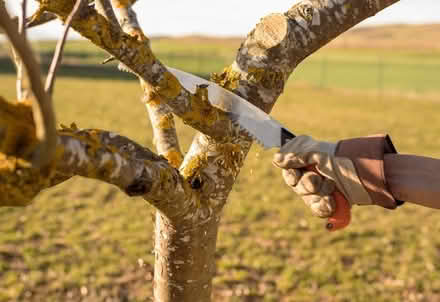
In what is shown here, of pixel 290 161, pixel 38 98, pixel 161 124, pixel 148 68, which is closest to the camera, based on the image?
pixel 38 98

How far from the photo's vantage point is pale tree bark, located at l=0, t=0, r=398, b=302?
5.35ft

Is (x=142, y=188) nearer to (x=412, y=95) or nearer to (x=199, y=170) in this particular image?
(x=199, y=170)

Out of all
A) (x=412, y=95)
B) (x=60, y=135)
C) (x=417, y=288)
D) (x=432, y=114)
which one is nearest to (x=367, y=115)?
(x=432, y=114)

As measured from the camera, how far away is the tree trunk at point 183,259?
2.25m

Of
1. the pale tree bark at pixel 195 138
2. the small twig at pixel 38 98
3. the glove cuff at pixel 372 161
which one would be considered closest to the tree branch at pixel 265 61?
the pale tree bark at pixel 195 138

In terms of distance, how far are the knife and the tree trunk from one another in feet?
1.66

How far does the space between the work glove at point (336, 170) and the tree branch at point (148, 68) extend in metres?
0.35

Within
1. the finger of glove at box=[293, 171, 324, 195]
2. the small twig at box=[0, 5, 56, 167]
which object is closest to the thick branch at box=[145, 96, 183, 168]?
the finger of glove at box=[293, 171, 324, 195]

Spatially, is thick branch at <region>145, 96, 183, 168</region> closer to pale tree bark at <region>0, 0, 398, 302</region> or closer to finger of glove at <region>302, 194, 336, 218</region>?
pale tree bark at <region>0, 0, 398, 302</region>

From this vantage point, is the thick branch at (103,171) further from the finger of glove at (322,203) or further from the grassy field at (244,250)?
the grassy field at (244,250)

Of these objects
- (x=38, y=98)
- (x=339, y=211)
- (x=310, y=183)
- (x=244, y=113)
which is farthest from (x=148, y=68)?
(x=339, y=211)

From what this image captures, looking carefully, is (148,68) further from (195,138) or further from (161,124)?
(161,124)

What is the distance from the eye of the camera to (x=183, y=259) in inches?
90.7

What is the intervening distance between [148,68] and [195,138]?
558 mm
